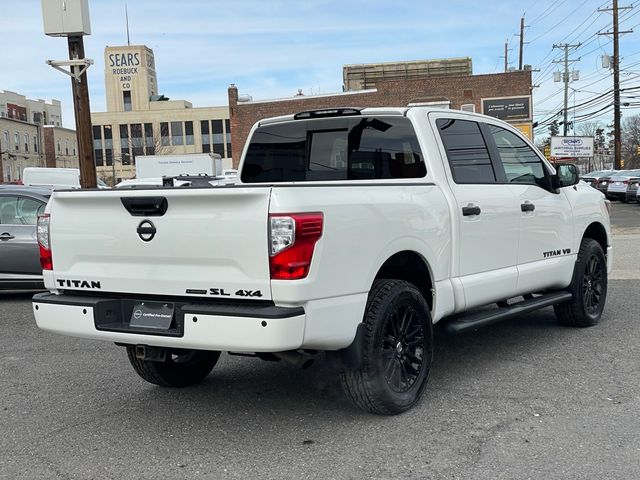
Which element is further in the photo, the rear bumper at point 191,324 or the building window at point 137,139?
the building window at point 137,139

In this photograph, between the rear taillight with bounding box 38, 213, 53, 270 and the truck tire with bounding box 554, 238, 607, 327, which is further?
the truck tire with bounding box 554, 238, 607, 327

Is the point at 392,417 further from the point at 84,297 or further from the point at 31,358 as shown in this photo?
the point at 31,358

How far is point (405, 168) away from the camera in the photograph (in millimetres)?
5195

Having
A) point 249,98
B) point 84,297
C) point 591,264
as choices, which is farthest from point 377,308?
point 249,98

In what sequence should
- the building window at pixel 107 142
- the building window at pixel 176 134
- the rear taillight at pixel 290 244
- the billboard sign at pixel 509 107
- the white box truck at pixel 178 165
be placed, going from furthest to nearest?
the building window at pixel 107 142 < the building window at pixel 176 134 < the billboard sign at pixel 509 107 < the white box truck at pixel 178 165 < the rear taillight at pixel 290 244

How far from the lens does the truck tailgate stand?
3.70m

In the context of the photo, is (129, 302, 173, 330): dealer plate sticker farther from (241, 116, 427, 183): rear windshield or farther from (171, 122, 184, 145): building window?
(171, 122, 184, 145): building window

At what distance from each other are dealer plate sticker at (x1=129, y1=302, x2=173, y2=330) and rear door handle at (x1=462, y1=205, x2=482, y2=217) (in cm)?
226

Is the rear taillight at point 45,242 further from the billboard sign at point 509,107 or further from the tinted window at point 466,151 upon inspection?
the billboard sign at point 509,107

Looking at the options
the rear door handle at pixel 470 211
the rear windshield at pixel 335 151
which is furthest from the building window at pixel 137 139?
the rear door handle at pixel 470 211

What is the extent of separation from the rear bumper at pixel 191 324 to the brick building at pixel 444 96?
130 ft

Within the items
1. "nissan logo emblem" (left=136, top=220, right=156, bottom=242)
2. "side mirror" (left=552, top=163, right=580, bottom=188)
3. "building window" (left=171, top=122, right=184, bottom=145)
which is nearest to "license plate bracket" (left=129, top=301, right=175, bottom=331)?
"nissan logo emblem" (left=136, top=220, right=156, bottom=242)

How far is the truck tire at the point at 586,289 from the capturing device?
659 centimetres

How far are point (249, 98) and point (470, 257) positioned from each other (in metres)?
43.6
